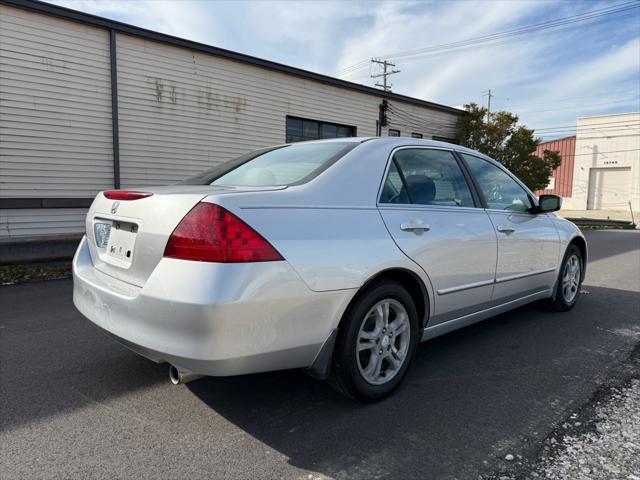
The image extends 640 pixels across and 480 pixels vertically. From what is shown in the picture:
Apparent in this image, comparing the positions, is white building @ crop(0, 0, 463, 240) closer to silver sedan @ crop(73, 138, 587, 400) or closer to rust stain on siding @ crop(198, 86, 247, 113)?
rust stain on siding @ crop(198, 86, 247, 113)

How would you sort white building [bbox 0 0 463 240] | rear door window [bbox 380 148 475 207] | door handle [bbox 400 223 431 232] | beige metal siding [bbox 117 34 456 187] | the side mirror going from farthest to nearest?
beige metal siding [bbox 117 34 456 187], white building [bbox 0 0 463 240], the side mirror, rear door window [bbox 380 148 475 207], door handle [bbox 400 223 431 232]

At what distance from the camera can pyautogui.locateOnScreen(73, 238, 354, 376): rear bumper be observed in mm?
2102

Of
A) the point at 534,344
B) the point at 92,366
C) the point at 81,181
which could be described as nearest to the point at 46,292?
the point at 92,366

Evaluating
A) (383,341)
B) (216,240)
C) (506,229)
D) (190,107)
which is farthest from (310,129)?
(216,240)

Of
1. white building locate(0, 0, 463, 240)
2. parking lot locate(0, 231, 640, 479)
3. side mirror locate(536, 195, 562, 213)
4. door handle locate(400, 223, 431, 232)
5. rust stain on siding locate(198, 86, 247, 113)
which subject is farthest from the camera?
rust stain on siding locate(198, 86, 247, 113)

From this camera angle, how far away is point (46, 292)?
19.4ft

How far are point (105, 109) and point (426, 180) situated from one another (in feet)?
26.1

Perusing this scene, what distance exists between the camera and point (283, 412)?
2746mm

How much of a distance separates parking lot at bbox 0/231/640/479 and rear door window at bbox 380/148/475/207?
1262 mm

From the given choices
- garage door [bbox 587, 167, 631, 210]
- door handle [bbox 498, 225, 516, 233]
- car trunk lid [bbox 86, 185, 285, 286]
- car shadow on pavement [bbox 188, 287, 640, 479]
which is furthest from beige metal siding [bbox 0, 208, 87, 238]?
garage door [bbox 587, 167, 631, 210]

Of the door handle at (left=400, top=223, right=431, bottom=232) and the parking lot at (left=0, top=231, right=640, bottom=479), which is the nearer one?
the parking lot at (left=0, top=231, right=640, bottom=479)

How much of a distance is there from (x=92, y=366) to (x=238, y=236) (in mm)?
2014

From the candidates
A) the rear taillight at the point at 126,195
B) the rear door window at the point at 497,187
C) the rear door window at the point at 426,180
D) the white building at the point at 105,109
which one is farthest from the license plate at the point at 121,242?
the white building at the point at 105,109

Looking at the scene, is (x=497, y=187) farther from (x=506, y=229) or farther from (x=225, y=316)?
(x=225, y=316)
